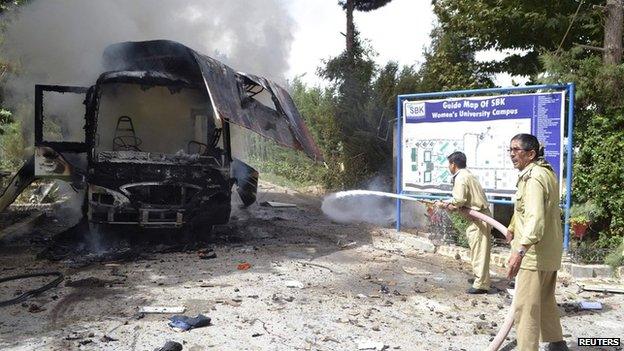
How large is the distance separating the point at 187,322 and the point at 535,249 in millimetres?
2961

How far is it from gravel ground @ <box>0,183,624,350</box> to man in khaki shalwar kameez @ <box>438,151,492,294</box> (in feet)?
0.73

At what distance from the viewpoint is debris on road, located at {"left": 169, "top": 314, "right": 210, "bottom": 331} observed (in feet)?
13.9

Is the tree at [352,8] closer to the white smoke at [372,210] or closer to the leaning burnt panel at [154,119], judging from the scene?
the white smoke at [372,210]

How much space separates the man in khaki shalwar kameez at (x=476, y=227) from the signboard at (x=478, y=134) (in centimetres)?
147

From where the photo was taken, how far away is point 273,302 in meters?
5.09

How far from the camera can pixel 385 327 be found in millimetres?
4473

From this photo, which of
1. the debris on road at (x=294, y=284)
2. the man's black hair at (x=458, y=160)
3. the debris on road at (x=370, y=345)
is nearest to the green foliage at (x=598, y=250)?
the man's black hair at (x=458, y=160)

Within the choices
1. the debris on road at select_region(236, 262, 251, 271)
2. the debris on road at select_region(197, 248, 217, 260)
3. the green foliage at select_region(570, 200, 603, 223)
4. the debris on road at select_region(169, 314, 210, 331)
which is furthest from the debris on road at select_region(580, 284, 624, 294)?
the debris on road at select_region(197, 248, 217, 260)

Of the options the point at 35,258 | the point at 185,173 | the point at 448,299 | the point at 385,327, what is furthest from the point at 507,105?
the point at 35,258

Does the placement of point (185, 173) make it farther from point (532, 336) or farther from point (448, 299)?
point (532, 336)

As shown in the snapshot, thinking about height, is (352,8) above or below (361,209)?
above

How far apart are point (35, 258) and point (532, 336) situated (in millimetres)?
6521

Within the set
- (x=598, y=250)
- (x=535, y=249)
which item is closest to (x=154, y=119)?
(x=535, y=249)

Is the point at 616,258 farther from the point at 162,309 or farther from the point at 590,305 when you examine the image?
the point at 162,309
